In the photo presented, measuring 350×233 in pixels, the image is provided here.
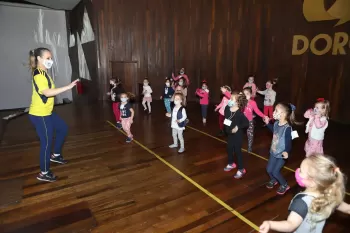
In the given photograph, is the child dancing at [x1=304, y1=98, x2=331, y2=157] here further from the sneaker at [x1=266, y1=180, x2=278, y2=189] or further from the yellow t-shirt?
the yellow t-shirt

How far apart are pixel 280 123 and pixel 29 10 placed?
14.2 meters

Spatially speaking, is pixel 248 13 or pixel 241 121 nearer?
pixel 241 121

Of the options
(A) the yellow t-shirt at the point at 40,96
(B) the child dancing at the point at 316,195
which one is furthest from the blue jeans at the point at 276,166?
(A) the yellow t-shirt at the point at 40,96

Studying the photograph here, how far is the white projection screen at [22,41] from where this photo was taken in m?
12.6

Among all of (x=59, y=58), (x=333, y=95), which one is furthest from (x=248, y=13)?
(x=59, y=58)

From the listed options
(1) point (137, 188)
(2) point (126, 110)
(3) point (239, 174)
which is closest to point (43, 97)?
(1) point (137, 188)

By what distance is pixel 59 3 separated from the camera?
40.6 ft

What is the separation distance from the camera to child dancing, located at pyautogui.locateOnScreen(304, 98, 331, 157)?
13.9 feet

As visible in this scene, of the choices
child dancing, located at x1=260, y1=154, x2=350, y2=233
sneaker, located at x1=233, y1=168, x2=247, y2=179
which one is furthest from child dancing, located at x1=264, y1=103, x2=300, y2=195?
child dancing, located at x1=260, y1=154, x2=350, y2=233

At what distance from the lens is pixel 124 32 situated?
12.2 metres

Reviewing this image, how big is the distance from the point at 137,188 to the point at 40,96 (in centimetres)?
212

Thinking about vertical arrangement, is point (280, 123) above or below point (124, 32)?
below

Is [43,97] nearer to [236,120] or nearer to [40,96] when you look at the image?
[40,96]

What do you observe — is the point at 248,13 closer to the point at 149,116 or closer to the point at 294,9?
the point at 294,9
